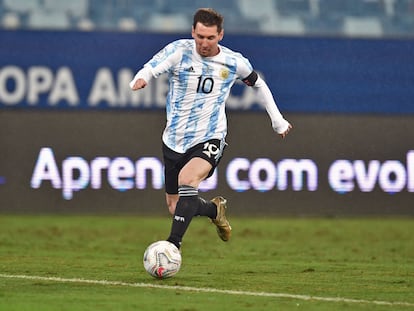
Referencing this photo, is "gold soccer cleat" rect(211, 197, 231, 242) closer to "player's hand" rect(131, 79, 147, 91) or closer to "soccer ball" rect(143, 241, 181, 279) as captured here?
"soccer ball" rect(143, 241, 181, 279)

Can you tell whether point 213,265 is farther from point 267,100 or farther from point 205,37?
point 205,37

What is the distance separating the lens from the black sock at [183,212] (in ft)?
26.8

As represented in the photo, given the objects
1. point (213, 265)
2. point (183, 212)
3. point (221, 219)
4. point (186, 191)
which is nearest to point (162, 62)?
point (186, 191)

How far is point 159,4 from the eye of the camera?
16422mm

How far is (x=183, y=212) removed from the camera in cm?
830

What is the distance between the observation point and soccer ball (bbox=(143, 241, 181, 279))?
797 centimetres

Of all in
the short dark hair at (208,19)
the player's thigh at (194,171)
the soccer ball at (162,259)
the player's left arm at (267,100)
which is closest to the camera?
the soccer ball at (162,259)

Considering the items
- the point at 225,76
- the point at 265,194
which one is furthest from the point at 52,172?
the point at 225,76

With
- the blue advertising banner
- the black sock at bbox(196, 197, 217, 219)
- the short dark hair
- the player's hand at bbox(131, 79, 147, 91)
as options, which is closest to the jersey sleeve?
the player's hand at bbox(131, 79, 147, 91)

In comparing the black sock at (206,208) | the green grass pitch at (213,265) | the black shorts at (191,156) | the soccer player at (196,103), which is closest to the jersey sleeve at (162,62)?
the soccer player at (196,103)

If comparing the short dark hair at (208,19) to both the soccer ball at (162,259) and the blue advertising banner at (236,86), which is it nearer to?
the soccer ball at (162,259)

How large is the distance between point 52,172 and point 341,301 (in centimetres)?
781

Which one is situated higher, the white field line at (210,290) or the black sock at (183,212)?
the black sock at (183,212)

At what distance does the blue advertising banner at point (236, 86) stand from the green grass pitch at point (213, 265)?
1594 mm
